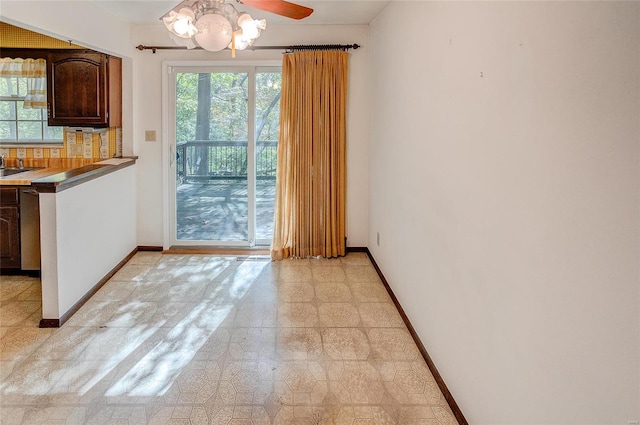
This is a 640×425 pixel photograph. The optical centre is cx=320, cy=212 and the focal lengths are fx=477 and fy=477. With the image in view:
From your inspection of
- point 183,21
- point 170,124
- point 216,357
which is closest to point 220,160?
point 170,124

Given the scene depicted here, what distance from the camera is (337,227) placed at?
5168 mm

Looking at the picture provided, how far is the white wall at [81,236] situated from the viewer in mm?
3250

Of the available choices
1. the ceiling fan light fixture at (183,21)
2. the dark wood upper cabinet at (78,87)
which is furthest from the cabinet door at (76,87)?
the ceiling fan light fixture at (183,21)

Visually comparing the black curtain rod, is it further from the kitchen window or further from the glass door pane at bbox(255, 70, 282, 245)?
the kitchen window

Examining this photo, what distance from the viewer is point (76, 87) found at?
4543mm

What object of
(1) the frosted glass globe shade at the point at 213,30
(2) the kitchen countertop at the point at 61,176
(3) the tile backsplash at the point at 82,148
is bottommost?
(2) the kitchen countertop at the point at 61,176

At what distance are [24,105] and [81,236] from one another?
2.08 m

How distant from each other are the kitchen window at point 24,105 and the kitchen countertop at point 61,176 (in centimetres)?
40

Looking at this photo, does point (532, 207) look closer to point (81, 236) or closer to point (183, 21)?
point (183, 21)

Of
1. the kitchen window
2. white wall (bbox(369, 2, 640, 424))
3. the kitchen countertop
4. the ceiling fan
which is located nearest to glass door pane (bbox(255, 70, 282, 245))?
the kitchen countertop

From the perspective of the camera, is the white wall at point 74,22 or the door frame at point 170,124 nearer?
the white wall at point 74,22

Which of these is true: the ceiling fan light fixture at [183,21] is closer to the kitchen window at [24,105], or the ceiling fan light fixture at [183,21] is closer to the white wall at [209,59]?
the white wall at [209,59]

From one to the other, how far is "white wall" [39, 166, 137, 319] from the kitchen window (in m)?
1.05

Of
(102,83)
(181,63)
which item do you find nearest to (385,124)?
(181,63)
